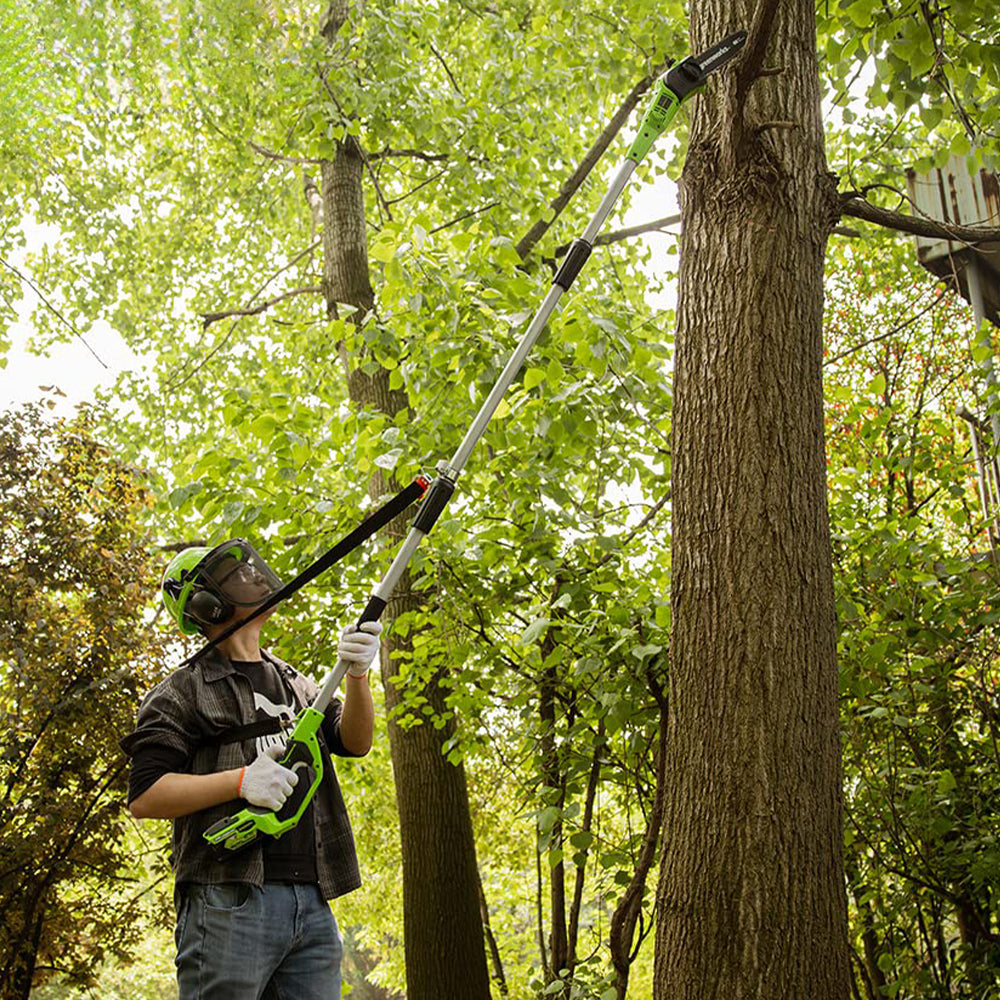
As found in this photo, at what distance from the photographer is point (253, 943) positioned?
2154mm

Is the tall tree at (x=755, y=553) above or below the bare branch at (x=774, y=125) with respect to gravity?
below

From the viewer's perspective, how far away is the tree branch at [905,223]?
8.37ft

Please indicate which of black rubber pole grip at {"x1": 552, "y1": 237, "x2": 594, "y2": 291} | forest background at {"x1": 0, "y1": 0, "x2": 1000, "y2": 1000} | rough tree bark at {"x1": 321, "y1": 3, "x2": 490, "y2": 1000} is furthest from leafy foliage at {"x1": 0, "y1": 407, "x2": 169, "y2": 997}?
black rubber pole grip at {"x1": 552, "y1": 237, "x2": 594, "y2": 291}

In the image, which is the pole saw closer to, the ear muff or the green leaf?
the ear muff

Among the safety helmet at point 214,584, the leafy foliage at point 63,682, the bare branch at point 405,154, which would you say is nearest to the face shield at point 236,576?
Answer: the safety helmet at point 214,584

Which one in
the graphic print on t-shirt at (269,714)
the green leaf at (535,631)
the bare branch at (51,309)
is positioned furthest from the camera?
the green leaf at (535,631)

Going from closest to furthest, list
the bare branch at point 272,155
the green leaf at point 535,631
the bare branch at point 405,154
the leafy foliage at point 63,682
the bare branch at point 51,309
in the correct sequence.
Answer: the bare branch at point 51,309, the green leaf at point 535,631, the leafy foliage at point 63,682, the bare branch at point 405,154, the bare branch at point 272,155

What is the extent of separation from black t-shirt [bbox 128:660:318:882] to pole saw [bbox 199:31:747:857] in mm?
62

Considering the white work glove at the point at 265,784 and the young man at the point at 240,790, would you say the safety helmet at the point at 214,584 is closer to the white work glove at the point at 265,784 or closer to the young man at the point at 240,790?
the young man at the point at 240,790

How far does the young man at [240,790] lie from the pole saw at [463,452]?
0.17 feet

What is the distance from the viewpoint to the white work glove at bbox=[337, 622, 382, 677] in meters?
2.37

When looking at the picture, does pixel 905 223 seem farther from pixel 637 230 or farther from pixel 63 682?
pixel 637 230

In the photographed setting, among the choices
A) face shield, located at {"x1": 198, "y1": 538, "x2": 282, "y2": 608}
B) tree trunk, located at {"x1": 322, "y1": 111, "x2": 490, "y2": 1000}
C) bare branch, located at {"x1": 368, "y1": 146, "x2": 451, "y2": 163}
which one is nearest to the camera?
face shield, located at {"x1": 198, "y1": 538, "x2": 282, "y2": 608}

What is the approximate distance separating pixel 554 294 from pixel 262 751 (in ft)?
3.81
